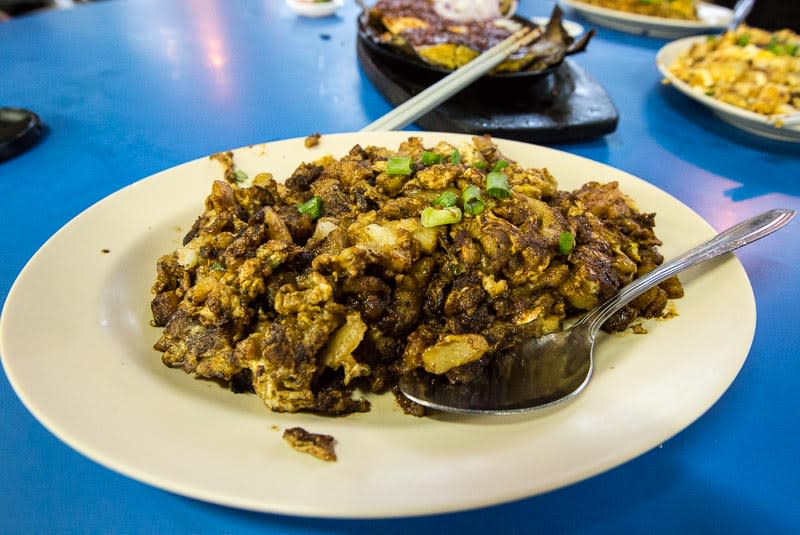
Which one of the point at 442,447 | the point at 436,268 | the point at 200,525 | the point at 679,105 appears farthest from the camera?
the point at 679,105

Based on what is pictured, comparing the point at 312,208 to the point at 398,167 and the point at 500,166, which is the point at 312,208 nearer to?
the point at 398,167

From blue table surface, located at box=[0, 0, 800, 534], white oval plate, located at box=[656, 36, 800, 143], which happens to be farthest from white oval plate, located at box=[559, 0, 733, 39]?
white oval plate, located at box=[656, 36, 800, 143]

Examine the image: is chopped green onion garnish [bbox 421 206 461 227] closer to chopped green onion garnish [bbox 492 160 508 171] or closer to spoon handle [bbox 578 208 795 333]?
chopped green onion garnish [bbox 492 160 508 171]

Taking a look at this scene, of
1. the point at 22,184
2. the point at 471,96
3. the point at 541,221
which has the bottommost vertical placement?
the point at 22,184

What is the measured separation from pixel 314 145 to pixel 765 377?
75.7 inches

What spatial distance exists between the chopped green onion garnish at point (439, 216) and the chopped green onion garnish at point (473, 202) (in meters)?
0.04

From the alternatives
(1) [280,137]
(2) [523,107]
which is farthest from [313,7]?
(2) [523,107]

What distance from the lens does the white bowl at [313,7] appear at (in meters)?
5.17

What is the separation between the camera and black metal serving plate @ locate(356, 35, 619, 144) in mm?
3000

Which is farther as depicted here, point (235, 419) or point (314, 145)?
point (314, 145)

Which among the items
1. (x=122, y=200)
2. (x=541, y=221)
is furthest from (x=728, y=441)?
(x=122, y=200)

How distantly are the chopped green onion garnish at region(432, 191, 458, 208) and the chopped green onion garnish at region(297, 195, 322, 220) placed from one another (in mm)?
396

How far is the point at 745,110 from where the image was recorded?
3129 mm

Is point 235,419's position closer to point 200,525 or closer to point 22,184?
point 200,525
